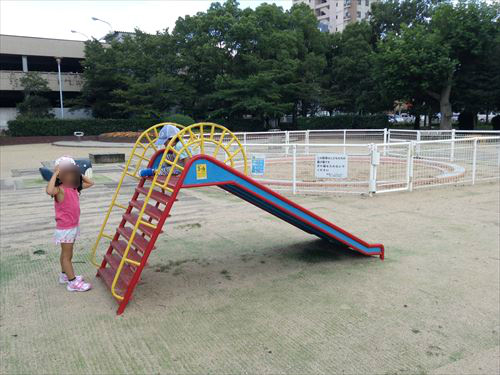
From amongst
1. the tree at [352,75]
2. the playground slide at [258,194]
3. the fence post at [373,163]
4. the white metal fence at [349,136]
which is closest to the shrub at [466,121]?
the tree at [352,75]

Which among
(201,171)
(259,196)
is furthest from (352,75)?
(201,171)

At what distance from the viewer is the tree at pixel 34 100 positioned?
124 feet

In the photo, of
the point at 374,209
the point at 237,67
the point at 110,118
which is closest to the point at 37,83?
the point at 110,118

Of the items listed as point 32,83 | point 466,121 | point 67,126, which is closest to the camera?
point 67,126

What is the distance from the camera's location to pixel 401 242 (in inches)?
247

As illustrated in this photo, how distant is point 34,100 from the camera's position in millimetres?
37781

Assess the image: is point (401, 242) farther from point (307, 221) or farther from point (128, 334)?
point (128, 334)

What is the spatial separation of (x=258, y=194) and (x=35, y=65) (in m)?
51.0

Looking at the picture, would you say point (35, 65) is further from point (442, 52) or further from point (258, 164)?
point (258, 164)

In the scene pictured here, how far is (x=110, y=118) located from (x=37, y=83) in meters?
6.84

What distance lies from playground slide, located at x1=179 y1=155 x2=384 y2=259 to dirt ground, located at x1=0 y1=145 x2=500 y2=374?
0.33 m

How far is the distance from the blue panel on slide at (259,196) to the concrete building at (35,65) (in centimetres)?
4186

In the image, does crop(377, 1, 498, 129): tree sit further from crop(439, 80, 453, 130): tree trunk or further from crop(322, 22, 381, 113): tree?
crop(322, 22, 381, 113): tree

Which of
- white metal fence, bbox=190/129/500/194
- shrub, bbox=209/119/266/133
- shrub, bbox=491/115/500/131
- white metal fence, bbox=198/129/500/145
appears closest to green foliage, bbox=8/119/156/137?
shrub, bbox=209/119/266/133
